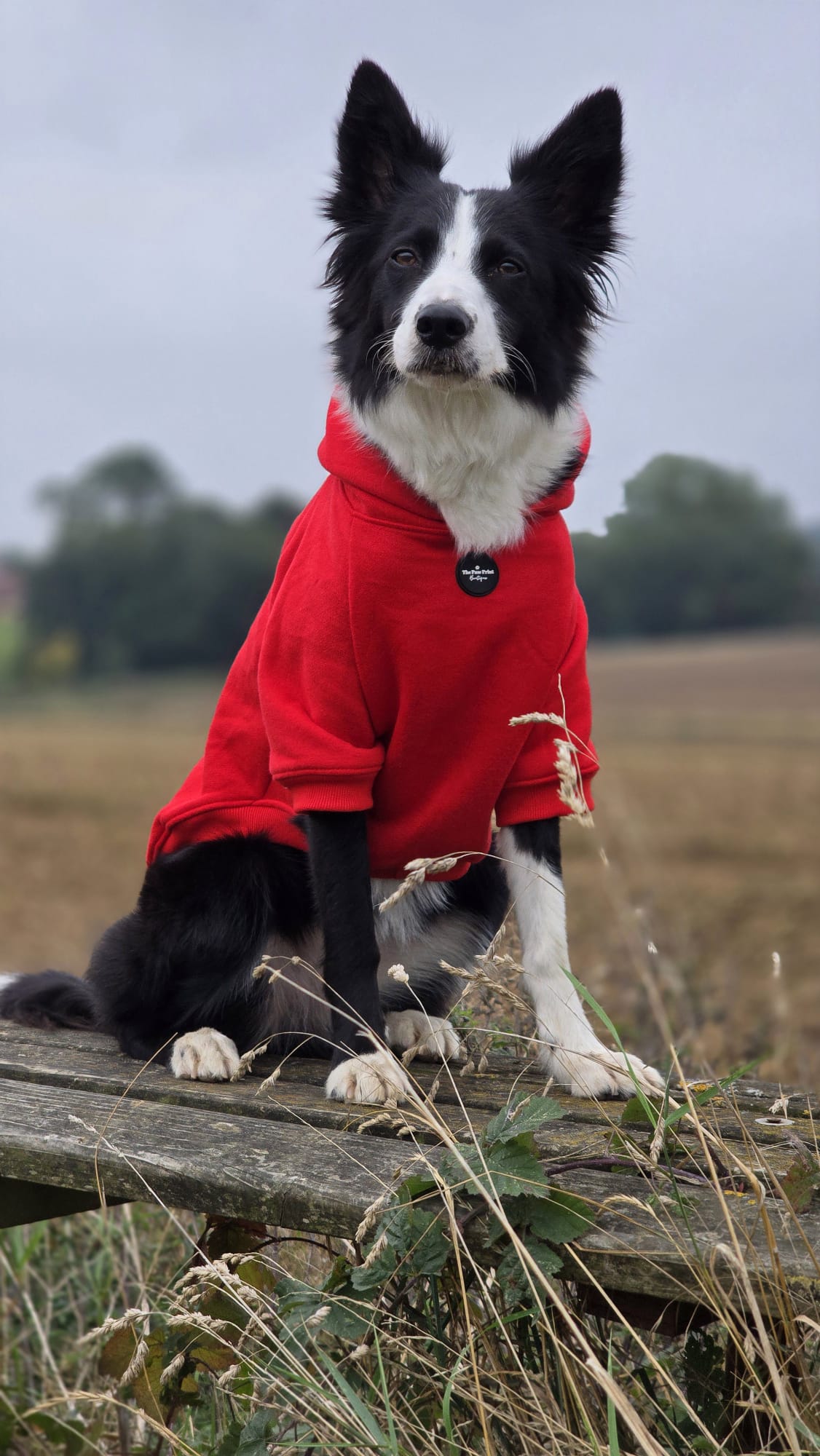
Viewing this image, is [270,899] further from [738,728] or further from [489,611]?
[738,728]

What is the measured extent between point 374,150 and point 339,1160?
1.93 meters

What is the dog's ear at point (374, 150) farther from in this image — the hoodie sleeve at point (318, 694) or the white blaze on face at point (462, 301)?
the hoodie sleeve at point (318, 694)

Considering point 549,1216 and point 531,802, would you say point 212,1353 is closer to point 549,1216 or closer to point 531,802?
point 549,1216

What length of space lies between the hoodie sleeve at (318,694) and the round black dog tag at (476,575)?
21cm

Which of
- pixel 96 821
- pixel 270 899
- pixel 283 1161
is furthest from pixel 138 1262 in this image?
pixel 96 821

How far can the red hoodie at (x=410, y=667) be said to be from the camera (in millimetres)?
2230

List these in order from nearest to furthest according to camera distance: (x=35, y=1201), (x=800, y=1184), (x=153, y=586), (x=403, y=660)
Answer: (x=800, y=1184), (x=35, y=1201), (x=403, y=660), (x=153, y=586)

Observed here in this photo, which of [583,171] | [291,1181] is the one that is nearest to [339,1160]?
[291,1181]

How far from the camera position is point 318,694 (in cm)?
224

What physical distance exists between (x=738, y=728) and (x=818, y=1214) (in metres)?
18.7

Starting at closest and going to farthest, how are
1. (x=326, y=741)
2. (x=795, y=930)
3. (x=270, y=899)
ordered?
(x=326, y=741) < (x=270, y=899) < (x=795, y=930)

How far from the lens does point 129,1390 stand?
8.48ft

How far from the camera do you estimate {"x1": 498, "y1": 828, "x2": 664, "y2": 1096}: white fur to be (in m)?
2.22

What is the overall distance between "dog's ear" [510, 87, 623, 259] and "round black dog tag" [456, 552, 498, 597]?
738 millimetres
